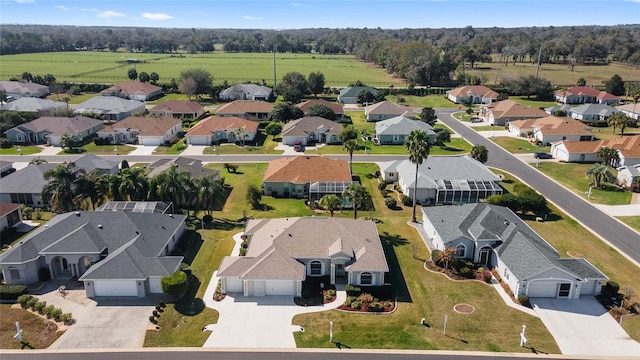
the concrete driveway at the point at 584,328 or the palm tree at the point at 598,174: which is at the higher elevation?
the palm tree at the point at 598,174

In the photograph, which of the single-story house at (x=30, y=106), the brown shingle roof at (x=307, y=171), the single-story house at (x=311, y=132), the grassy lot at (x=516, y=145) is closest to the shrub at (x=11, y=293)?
the brown shingle roof at (x=307, y=171)

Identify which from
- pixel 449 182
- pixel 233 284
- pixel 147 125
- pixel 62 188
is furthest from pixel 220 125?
pixel 233 284

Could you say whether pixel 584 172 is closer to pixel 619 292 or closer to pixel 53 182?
pixel 619 292

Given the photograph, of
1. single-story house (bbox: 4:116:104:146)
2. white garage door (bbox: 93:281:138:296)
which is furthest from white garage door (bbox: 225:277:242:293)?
single-story house (bbox: 4:116:104:146)

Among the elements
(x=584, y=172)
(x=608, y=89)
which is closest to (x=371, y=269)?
(x=584, y=172)

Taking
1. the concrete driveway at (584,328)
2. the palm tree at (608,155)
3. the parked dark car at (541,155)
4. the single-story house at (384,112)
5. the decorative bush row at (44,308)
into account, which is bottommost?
the concrete driveway at (584,328)

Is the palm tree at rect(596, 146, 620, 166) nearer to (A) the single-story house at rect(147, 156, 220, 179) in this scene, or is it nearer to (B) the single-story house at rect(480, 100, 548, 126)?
(B) the single-story house at rect(480, 100, 548, 126)

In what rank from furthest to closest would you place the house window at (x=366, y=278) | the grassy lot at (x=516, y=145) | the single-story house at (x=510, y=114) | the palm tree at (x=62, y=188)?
the single-story house at (x=510, y=114), the grassy lot at (x=516, y=145), the palm tree at (x=62, y=188), the house window at (x=366, y=278)

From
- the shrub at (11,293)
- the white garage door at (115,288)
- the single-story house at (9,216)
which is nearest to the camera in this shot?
the shrub at (11,293)

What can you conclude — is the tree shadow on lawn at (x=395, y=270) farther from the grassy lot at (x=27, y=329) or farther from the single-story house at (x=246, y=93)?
the single-story house at (x=246, y=93)
